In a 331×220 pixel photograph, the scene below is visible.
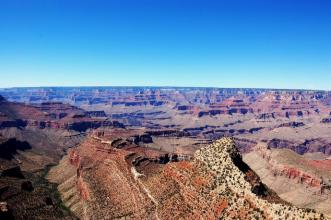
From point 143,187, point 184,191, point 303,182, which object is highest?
point 184,191

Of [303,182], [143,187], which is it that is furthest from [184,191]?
[303,182]

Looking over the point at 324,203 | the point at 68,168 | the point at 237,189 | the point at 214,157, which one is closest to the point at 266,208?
the point at 237,189

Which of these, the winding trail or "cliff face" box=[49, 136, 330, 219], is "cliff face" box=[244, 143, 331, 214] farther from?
the winding trail

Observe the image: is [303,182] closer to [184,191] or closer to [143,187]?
[143,187]

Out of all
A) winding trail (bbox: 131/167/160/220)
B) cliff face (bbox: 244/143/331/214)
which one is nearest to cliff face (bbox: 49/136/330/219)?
winding trail (bbox: 131/167/160/220)

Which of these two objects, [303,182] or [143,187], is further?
[303,182]

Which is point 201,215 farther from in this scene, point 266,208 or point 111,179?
point 111,179

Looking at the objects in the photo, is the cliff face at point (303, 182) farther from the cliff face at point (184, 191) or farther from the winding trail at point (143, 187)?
the winding trail at point (143, 187)

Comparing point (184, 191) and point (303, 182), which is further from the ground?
point (184, 191)
